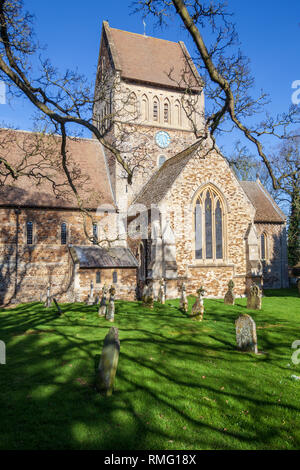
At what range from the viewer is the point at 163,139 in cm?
2661

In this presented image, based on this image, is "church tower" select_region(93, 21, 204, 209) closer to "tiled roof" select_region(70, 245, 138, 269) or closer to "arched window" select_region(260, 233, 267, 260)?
"tiled roof" select_region(70, 245, 138, 269)

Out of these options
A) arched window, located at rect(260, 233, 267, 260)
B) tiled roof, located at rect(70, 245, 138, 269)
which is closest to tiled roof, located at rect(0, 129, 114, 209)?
tiled roof, located at rect(70, 245, 138, 269)

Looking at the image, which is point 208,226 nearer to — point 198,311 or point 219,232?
point 219,232

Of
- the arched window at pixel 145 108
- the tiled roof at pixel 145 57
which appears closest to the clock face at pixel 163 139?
the arched window at pixel 145 108

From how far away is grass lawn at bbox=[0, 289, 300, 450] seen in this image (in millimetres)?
4617

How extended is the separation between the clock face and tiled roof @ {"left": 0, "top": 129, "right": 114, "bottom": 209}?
446cm

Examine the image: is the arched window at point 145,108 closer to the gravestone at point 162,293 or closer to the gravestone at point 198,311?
the gravestone at point 162,293

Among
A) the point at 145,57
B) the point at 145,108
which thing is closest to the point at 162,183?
the point at 145,108

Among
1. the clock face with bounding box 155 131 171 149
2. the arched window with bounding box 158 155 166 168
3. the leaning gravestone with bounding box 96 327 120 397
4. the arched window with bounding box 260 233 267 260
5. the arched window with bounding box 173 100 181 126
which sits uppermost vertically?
the arched window with bounding box 173 100 181 126

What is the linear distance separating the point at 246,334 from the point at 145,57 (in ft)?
87.3

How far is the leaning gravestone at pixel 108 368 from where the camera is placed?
5848mm

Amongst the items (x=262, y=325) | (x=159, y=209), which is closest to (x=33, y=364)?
(x=262, y=325)

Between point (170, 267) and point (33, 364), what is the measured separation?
10759 millimetres

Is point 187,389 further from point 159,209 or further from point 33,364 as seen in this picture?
point 159,209
